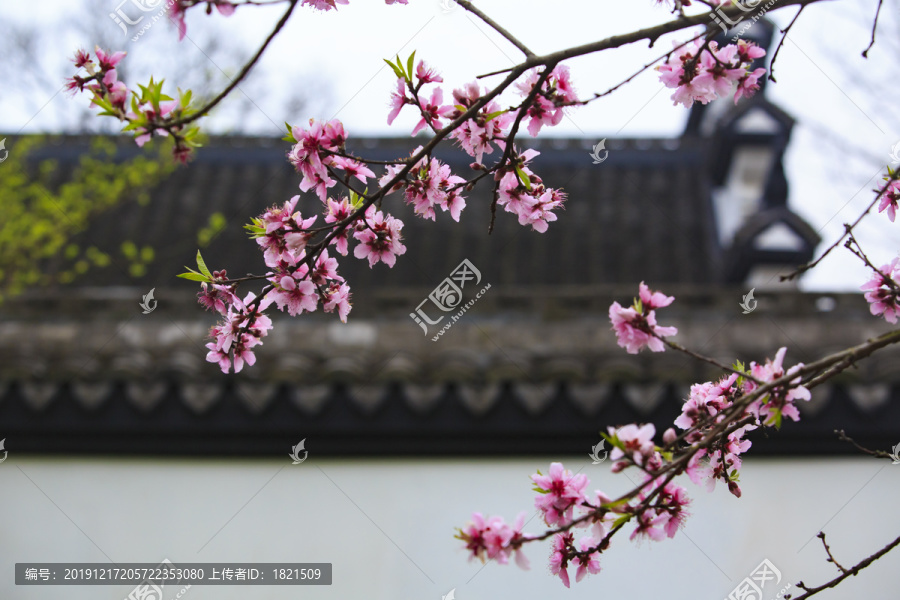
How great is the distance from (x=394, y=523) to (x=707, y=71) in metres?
3.28

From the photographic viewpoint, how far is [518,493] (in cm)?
477

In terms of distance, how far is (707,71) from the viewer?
7.05 ft

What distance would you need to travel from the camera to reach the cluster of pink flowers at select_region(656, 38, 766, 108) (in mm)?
2127

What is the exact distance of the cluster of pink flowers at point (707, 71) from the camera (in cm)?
213

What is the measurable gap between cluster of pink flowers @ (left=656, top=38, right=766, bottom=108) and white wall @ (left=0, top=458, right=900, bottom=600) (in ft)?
9.79

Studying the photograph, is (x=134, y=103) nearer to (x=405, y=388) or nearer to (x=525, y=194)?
(x=525, y=194)

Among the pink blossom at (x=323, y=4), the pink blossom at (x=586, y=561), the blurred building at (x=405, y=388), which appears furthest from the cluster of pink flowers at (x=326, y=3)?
the blurred building at (x=405, y=388)

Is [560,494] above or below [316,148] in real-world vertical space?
below

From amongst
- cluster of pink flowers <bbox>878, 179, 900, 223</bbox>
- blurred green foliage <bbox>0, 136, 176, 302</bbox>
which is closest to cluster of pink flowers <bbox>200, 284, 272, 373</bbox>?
cluster of pink flowers <bbox>878, 179, 900, 223</bbox>

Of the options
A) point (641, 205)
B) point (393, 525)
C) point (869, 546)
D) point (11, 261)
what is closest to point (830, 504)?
point (869, 546)

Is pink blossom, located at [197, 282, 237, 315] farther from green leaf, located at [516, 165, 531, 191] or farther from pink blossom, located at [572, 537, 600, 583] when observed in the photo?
pink blossom, located at [572, 537, 600, 583]

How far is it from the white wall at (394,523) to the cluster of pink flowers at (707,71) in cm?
298

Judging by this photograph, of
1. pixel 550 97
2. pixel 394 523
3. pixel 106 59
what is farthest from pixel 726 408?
pixel 394 523

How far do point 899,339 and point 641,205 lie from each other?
5659 mm
